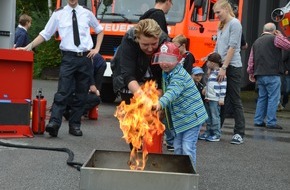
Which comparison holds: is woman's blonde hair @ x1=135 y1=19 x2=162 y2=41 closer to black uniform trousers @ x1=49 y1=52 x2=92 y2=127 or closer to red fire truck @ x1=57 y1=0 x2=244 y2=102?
black uniform trousers @ x1=49 y1=52 x2=92 y2=127

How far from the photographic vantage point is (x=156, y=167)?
5.00 metres

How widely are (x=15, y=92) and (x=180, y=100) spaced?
13.4 feet

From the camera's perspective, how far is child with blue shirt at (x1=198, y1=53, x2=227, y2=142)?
9.16 m

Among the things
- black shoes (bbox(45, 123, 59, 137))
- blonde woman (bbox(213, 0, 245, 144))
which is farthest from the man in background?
Result: blonde woman (bbox(213, 0, 245, 144))

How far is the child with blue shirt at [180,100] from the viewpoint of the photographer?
5270mm

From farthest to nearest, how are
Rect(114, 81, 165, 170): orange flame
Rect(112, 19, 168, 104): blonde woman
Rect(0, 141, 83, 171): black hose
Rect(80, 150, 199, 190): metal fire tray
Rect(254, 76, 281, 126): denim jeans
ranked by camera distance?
Rect(254, 76, 281, 126): denim jeans < Rect(0, 141, 83, 171): black hose < Rect(112, 19, 168, 104): blonde woman < Rect(114, 81, 165, 170): orange flame < Rect(80, 150, 199, 190): metal fire tray

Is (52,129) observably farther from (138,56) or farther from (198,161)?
(138,56)

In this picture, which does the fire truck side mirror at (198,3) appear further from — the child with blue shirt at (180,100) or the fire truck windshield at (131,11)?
the child with blue shirt at (180,100)

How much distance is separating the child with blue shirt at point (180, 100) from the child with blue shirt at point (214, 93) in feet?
10.9

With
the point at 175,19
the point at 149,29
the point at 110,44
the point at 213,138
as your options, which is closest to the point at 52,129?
the point at 213,138

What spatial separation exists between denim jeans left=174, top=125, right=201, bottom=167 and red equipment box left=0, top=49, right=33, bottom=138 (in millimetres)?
3556

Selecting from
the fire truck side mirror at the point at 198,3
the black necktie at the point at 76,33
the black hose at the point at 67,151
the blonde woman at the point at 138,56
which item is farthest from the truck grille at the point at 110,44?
the blonde woman at the point at 138,56

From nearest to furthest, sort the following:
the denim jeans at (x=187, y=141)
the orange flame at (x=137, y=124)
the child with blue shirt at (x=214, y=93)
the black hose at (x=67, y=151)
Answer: the orange flame at (x=137, y=124) → the denim jeans at (x=187, y=141) → the black hose at (x=67, y=151) → the child with blue shirt at (x=214, y=93)

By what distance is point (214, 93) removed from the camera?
9.29 metres
